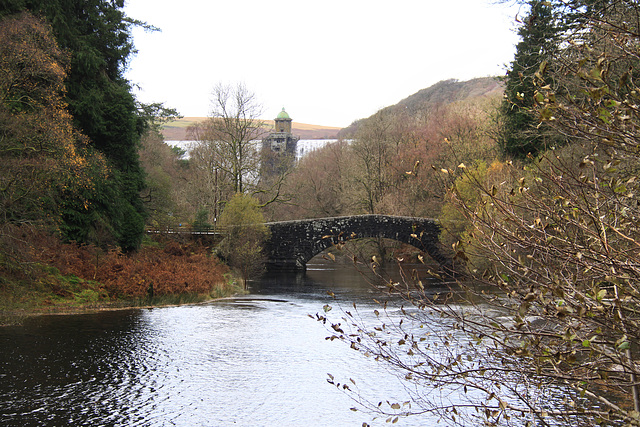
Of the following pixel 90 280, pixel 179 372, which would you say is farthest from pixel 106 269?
pixel 179 372

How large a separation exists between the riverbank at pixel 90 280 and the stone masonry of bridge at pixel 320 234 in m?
7.14

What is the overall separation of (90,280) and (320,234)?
15.3m

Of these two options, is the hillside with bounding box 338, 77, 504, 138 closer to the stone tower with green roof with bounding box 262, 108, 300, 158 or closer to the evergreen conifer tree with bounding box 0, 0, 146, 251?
the stone tower with green roof with bounding box 262, 108, 300, 158

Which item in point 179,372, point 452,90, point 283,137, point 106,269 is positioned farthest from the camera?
point 452,90

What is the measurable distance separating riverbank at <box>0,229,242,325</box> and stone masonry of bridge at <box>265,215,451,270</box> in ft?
23.4

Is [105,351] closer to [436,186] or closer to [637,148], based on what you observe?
[637,148]

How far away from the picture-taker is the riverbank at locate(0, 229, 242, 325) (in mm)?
14758

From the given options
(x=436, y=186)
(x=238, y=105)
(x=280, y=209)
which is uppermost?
(x=238, y=105)

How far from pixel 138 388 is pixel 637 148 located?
29.7 feet

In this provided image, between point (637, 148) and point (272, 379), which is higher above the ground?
point (637, 148)

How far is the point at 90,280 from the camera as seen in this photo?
1922 cm

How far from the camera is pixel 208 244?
30.5m

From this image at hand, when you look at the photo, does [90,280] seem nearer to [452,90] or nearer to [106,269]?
[106,269]

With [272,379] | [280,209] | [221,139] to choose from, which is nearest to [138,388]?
[272,379]
